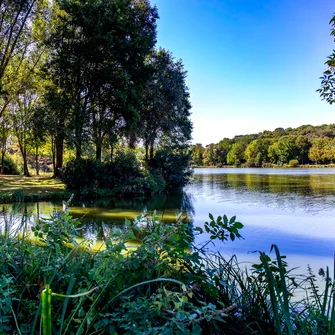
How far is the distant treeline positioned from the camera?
53.7 meters

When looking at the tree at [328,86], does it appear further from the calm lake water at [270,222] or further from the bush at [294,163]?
the bush at [294,163]

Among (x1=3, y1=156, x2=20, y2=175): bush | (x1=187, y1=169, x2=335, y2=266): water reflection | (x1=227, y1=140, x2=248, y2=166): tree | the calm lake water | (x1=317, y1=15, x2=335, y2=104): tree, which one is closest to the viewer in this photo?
(x1=317, y1=15, x2=335, y2=104): tree

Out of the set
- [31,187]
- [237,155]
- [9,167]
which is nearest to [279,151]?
[237,155]

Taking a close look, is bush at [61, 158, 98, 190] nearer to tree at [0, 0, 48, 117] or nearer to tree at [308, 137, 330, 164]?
tree at [0, 0, 48, 117]

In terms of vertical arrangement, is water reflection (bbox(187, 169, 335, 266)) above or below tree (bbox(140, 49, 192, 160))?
below

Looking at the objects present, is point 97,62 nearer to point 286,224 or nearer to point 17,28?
point 17,28

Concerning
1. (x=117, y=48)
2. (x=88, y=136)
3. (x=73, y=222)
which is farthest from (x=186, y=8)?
(x=73, y=222)

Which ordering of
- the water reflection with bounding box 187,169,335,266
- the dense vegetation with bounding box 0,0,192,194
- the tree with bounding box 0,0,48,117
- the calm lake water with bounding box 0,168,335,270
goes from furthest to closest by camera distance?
the dense vegetation with bounding box 0,0,192,194 < the tree with bounding box 0,0,48,117 < the water reflection with bounding box 187,169,335,266 < the calm lake water with bounding box 0,168,335,270

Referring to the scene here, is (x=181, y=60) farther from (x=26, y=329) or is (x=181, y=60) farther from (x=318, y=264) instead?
(x=26, y=329)

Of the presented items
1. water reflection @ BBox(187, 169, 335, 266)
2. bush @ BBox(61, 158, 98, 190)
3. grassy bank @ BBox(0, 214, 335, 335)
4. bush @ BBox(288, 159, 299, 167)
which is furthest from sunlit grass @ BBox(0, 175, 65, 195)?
bush @ BBox(288, 159, 299, 167)

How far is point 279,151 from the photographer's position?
188ft

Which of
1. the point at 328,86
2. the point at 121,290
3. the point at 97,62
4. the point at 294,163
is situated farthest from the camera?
the point at 294,163

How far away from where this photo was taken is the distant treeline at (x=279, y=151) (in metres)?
53.7

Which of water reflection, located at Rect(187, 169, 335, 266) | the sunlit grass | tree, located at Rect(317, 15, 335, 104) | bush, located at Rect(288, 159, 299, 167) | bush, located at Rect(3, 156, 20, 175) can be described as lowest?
water reflection, located at Rect(187, 169, 335, 266)
